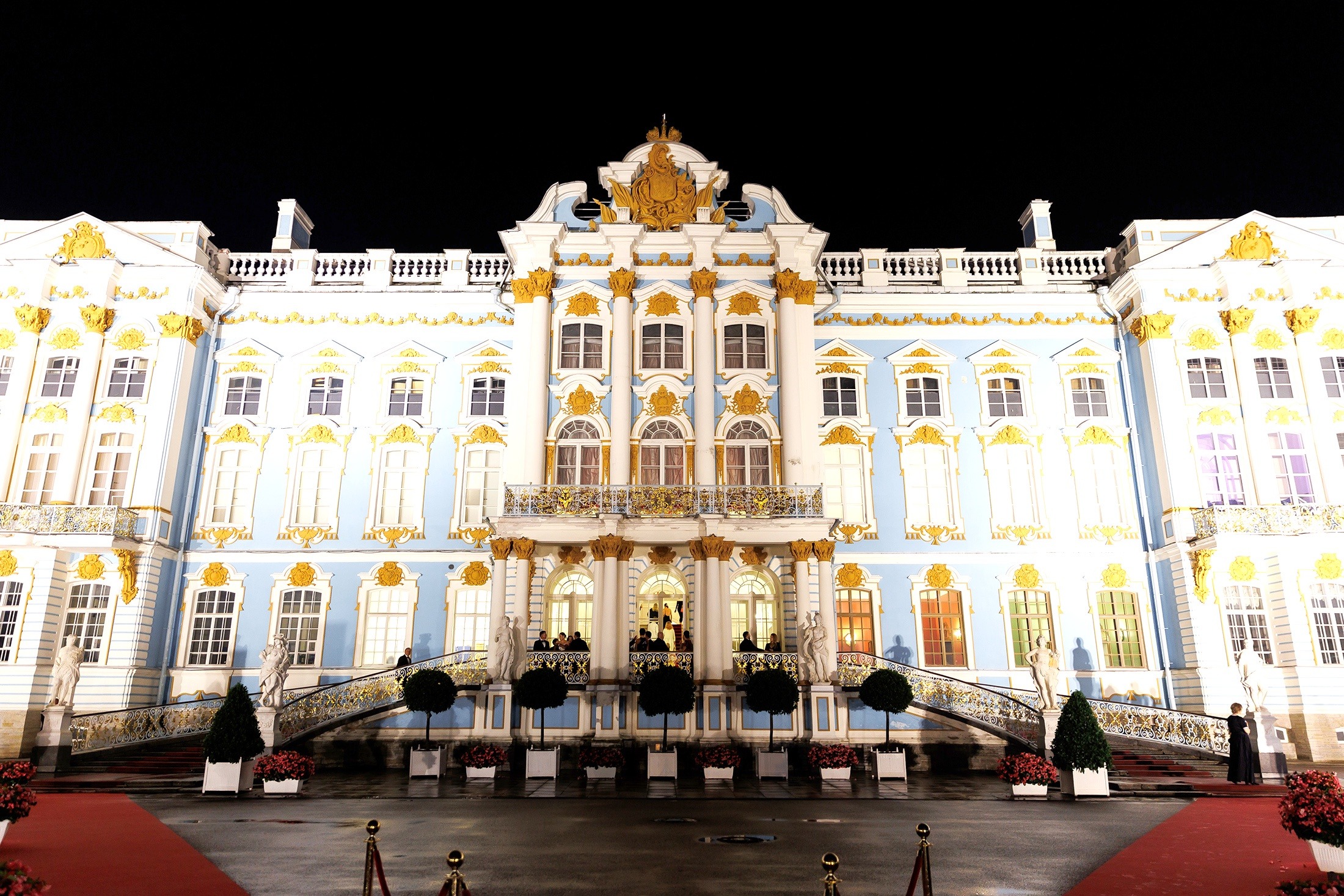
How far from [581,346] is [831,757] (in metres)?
13.7

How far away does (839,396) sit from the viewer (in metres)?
28.4

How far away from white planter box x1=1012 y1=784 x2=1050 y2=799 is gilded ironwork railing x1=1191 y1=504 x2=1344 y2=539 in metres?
12.0

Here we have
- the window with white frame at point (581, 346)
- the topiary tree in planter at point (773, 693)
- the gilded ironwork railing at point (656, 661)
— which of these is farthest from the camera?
the window with white frame at point (581, 346)

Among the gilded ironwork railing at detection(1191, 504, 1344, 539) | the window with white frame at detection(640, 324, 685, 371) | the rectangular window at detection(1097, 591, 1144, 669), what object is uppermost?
the window with white frame at detection(640, 324, 685, 371)

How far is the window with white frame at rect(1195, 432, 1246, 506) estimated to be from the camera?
2634cm

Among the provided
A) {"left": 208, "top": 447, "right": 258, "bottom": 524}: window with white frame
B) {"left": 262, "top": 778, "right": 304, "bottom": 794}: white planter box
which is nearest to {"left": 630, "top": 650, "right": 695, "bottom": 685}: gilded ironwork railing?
{"left": 262, "top": 778, "right": 304, "bottom": 794}: white planter box

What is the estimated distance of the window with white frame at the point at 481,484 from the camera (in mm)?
27234

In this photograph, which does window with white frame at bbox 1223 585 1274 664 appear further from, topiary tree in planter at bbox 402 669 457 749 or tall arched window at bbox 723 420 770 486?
topiary tree in planter at bbox 402 669 457 749

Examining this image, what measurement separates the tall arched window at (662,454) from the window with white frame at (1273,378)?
55.9 ft

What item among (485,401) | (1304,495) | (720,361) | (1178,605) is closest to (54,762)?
(485,401)

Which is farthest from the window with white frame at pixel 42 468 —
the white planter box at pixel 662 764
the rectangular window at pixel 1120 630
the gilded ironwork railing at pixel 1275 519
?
the gilded ironwork railing at pixel 1275 519

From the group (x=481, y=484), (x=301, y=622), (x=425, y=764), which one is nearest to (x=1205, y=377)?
(x=481, y=484)

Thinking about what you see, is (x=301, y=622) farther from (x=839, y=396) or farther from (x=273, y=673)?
(x=839, y=396)

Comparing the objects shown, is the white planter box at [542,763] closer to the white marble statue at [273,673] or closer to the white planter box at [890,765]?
the white marble statue at [273,673]
